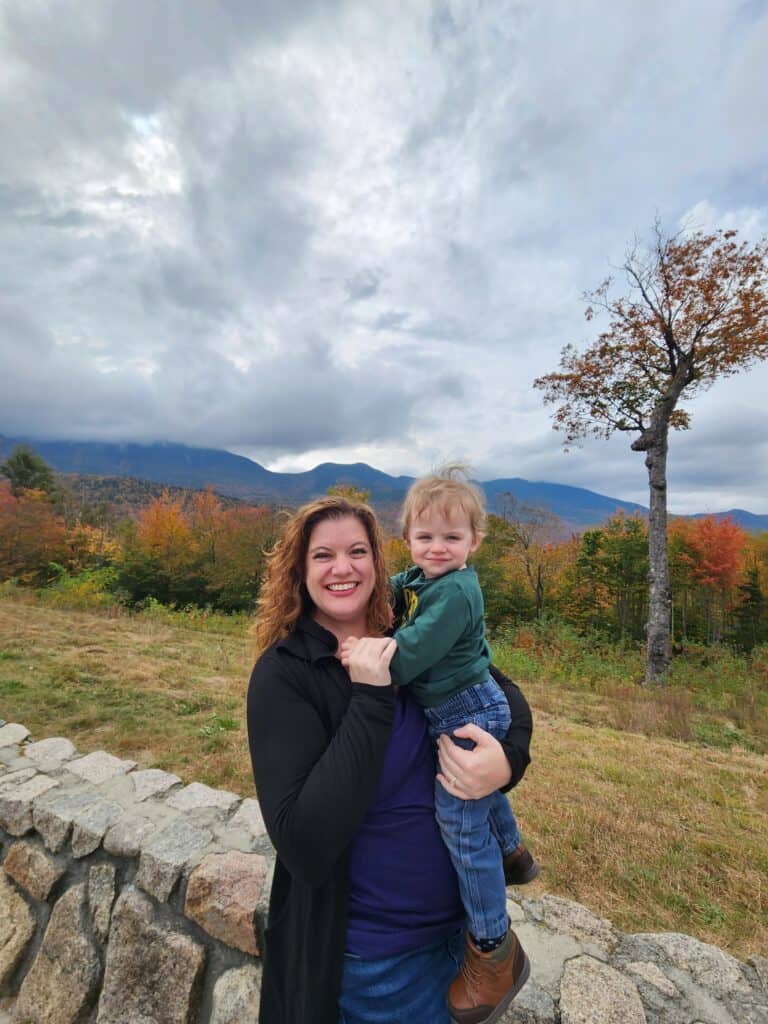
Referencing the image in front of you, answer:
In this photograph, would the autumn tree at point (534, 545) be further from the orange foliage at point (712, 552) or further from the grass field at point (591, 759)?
the grass field at point (591, 759)

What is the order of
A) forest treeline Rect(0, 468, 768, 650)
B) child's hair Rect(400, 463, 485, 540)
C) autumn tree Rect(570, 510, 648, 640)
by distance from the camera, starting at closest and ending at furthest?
1. child's hair Rect(400, 463, 485, 540)
2. autumn tree Rect(570, 510, 648, 640)
3. forest treeline Rect(0, 468, 768, 650)

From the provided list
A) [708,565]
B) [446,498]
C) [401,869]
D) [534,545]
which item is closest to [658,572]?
[446,498]

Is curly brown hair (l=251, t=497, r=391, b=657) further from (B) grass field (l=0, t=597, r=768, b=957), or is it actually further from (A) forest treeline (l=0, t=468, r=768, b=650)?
(A) forest treeline (l=0, t=468, r=768, b=650)

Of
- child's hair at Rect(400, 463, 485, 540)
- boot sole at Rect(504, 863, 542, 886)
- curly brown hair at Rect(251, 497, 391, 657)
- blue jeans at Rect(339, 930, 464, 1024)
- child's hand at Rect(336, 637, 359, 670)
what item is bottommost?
boot sole at Rect(504, 863, 542, 886)

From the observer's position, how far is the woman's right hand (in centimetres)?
119

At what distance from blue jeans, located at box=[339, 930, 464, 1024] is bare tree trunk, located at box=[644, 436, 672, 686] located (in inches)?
375

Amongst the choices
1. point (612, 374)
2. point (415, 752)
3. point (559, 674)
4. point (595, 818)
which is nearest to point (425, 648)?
point (415, 752)

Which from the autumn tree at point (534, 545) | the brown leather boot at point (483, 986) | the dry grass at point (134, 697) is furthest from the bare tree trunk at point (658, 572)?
the autumn tree at point (534, 545)

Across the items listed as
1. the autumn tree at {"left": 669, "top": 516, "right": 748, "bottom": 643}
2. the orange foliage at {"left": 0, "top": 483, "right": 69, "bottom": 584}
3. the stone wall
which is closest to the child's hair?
the stone wall

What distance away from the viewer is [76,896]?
2.24 m

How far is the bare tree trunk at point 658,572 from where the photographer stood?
9344mm

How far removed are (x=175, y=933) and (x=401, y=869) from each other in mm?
1372

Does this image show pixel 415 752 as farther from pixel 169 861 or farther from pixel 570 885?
pixel 570 885

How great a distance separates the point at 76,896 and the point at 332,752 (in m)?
2.22
